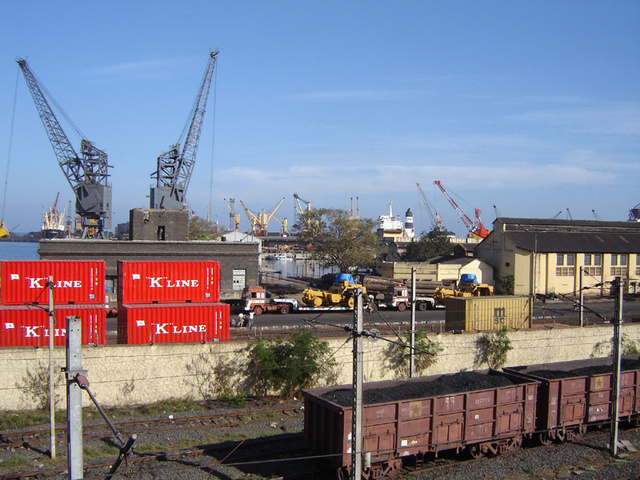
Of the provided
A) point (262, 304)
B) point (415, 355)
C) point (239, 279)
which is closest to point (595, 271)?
point (239, 279)

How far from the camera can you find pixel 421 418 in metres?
14.7

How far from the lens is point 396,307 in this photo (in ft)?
143

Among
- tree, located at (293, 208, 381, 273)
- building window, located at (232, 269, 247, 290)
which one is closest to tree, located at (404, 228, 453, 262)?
tree, located at (293, 208, 381, 273)

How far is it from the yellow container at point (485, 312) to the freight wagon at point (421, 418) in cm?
1248

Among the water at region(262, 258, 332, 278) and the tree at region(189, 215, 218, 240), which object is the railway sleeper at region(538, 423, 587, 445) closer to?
the water at region(262, 258, 332, 278)

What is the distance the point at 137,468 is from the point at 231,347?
834 centimetres

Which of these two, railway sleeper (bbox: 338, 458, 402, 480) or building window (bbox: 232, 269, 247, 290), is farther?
building window (bbox: 232, 269, 247, 290)

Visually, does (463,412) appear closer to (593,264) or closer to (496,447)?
(496,447)

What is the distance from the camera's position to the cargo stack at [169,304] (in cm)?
2441

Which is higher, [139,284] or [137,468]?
[139,284]

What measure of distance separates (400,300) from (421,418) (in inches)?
1128

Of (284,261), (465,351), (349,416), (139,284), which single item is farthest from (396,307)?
(284,261)

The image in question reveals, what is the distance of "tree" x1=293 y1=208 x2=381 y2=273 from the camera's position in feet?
190

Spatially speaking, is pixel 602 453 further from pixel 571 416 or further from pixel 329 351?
pixel 329 351
